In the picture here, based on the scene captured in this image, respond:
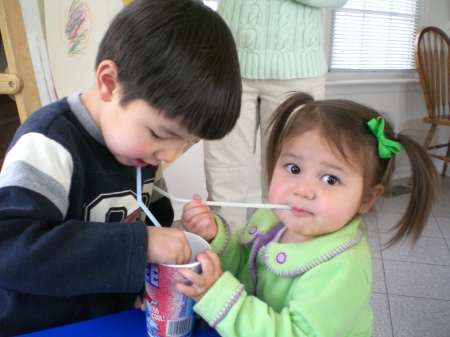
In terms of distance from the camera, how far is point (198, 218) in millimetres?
755

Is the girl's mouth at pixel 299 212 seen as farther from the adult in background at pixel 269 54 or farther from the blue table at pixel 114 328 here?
the adult in background at pixel 269 54

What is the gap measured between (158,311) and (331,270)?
0.25 metres

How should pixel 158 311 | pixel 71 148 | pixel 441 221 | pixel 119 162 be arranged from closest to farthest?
pixel 158 311, pixel 71 148, pixel 119 162, pixel 441 221

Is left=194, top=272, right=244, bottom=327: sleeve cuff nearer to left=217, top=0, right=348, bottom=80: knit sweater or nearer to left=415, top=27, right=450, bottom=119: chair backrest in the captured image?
left=217, top=0, right=348, bottom=80: knit sweater

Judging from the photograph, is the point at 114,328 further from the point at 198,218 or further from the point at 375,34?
the point at 375,34

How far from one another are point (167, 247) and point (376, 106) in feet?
9.30

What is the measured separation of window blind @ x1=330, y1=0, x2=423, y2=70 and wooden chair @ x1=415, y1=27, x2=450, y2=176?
0.52ft

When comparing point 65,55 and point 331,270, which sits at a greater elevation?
point 65,55

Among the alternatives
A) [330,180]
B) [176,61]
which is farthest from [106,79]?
[330,180]

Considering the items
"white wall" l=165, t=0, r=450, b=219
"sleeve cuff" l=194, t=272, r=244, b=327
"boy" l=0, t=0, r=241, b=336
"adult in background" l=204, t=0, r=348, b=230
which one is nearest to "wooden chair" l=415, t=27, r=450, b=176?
"white wall" l=165, t=0, r=450, b=219

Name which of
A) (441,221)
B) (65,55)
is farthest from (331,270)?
(441,221)

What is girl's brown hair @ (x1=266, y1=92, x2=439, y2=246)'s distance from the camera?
2.27 ft

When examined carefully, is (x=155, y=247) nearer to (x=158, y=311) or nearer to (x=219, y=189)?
(x=158, y=311)

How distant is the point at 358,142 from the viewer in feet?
2.28
